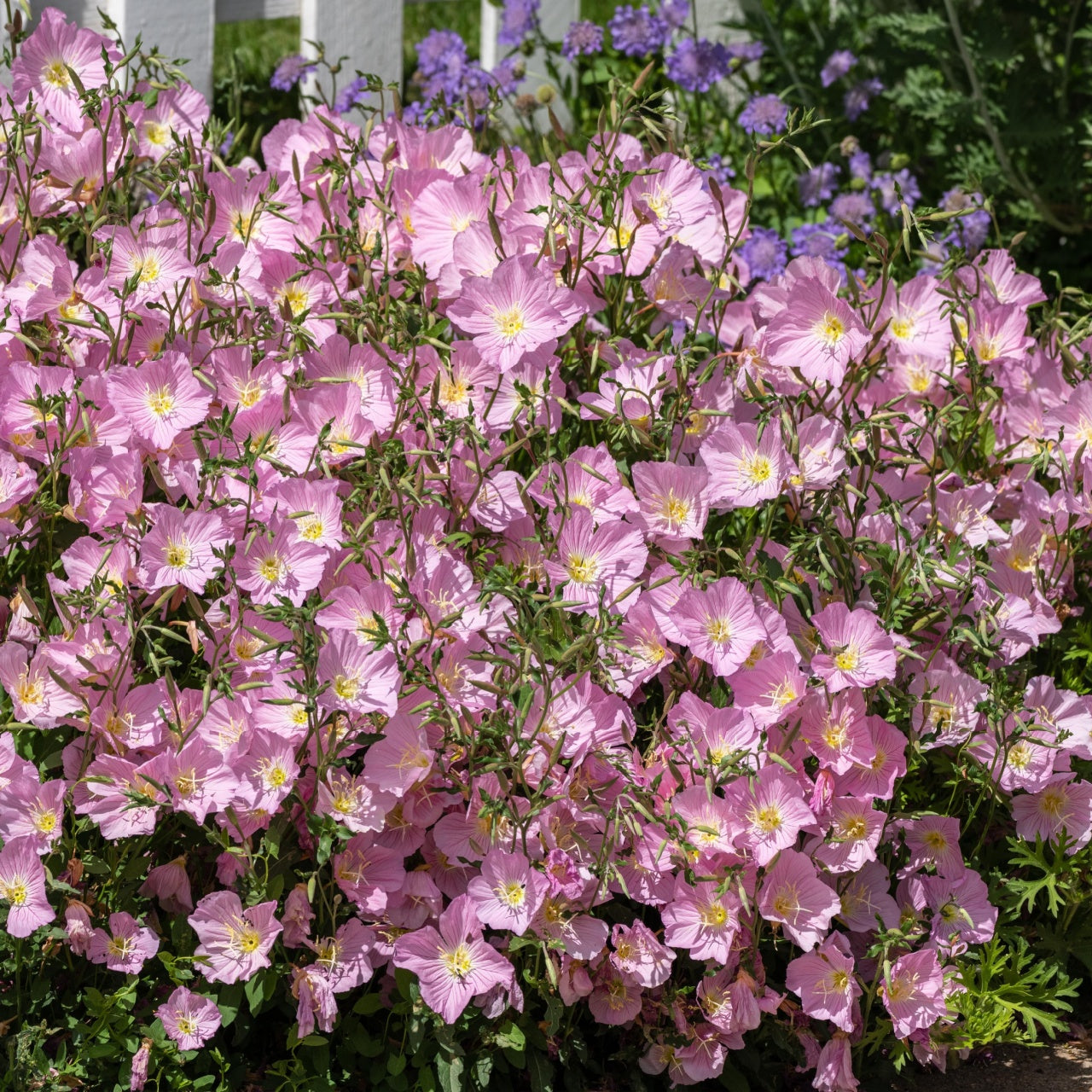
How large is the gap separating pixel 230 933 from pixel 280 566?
442 mm

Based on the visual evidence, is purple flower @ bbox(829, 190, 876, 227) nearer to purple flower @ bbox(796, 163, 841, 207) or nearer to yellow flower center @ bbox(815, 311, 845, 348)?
purple flower @ bbox(796, 163, 841, 207)

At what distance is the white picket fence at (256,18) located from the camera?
321cm

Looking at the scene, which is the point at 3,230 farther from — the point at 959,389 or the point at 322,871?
the point at 959,389

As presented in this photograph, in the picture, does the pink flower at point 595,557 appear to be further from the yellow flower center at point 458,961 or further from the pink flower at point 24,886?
the pink flower at point 24,886

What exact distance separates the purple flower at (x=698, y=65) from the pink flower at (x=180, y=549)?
2.51 m

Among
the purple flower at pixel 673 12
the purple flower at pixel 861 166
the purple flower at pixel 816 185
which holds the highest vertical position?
the purple flower at pixel 673 12

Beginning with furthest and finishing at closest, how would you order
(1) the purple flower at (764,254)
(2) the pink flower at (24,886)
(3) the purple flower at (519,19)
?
1. (3) the purple flower at (519,19)
2. (1) the purple flower at (764,254)
3. (2) the pink flower at (24,886)

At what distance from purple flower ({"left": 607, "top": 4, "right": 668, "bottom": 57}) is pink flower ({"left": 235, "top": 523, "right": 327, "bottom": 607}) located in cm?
259

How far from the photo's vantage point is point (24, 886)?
169 cm

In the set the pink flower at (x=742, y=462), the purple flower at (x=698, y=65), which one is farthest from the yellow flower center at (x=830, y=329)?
the purple flower at (x=698, y=65)

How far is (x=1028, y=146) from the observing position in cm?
394

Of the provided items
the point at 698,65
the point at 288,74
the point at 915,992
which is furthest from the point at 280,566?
the point at 698,65

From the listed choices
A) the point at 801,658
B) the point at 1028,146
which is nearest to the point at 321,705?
the point at 801,658

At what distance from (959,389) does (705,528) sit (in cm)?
43
